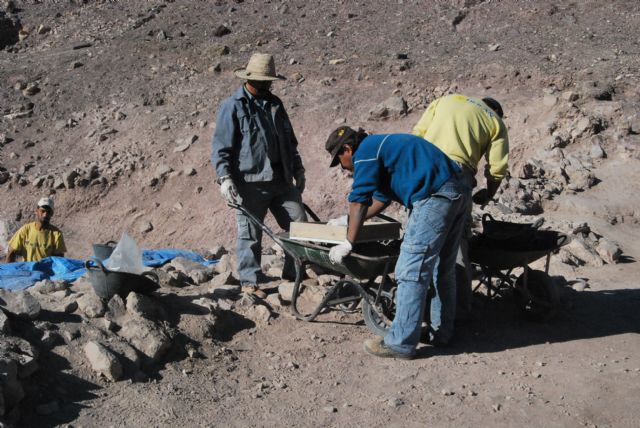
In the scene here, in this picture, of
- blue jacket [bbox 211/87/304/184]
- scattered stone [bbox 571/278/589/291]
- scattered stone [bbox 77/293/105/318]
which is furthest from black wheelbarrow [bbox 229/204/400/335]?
scattered stone [bbox 571/278/589/291]

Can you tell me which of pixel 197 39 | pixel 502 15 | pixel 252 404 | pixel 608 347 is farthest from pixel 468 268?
pixel 197 39

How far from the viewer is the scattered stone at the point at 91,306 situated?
4.69 m

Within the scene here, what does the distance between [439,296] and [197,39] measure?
1052 centimetres

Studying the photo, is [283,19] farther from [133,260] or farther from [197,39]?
[133,260]

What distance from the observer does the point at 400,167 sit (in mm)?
4215

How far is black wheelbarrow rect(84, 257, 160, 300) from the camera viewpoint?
4.67m

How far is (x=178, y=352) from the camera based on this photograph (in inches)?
181

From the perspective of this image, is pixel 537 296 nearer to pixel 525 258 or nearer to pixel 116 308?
pixel 525 258

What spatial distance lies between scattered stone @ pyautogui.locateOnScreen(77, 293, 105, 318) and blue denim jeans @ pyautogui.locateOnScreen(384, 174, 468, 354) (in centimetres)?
188

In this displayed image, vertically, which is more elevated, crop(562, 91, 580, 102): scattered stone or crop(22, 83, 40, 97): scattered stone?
crop(562, 91, 580, 102): scattered stone

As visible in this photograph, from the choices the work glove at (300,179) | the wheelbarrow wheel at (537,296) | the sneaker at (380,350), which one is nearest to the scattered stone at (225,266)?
the work glove at (300,179)

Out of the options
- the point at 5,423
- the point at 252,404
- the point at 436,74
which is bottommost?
the point at 436,74

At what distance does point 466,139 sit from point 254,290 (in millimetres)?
1983

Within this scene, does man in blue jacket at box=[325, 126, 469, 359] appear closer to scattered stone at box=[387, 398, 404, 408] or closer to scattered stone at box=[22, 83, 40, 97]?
scattered stone at box=[387, 398, 404, 408]
